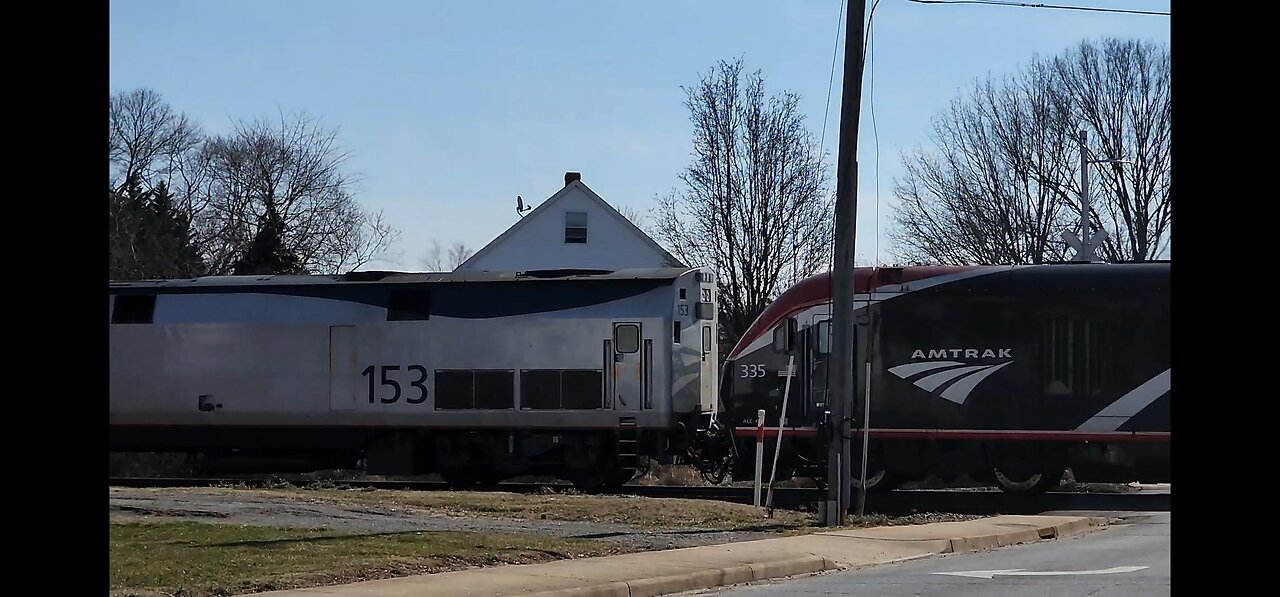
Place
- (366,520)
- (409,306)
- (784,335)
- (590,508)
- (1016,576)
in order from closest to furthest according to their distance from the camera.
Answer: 1. (1016,576)
2. (366,520)
3. (590,508)
4. (784,335)
5. (409,306)

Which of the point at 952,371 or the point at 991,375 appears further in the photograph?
the point at 952,371

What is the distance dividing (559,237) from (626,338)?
3066 centimetres

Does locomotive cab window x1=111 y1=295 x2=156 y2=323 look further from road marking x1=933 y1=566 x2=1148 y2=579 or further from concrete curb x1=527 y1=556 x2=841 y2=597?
road marking x1=933 y1=566 x2=1148 y2=579

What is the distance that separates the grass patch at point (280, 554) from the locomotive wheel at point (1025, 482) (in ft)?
36.1

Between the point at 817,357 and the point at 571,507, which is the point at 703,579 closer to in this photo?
the point at 571,507

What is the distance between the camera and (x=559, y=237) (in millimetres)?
54875

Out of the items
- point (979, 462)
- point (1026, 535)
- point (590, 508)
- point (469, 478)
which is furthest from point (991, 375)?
point (469, 478)

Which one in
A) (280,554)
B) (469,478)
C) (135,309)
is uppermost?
(135,309)

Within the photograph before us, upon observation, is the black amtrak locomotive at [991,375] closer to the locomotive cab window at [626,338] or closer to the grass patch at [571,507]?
the locomotive cab window at [626,338]

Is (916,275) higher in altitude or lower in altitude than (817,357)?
higher

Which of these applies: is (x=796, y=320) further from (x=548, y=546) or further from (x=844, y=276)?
(x=548, y=546)

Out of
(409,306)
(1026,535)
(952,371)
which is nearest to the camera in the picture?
(1026,535)
